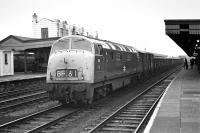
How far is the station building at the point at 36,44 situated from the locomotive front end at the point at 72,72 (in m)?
14.3

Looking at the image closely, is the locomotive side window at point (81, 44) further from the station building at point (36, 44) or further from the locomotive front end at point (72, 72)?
the station building at point (36, 44)

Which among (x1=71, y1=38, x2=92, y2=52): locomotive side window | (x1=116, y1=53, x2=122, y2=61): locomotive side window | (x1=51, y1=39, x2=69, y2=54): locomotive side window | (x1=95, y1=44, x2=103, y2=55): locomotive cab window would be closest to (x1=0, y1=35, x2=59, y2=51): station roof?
(x1=116, y1=53, x2=122, y2=61): locomotive side window

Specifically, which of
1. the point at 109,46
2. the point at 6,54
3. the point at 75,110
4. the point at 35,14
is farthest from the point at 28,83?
the point at 35,14

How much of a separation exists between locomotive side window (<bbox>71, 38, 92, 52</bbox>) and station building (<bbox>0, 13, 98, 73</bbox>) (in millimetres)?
14004

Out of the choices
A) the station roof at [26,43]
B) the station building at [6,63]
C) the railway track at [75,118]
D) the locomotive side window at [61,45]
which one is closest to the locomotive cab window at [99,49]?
the locomotive side window at [61,45]

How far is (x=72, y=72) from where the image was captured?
12078 millimetres

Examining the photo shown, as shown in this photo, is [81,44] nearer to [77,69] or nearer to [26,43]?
[77,69]

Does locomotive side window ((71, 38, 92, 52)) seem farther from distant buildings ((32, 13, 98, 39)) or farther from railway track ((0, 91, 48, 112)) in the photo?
distant buildings ((32, 13, 98, 39))

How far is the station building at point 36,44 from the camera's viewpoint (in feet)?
107

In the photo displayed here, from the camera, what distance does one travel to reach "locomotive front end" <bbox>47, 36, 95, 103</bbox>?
11.9 meters

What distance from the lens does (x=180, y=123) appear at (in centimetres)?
854

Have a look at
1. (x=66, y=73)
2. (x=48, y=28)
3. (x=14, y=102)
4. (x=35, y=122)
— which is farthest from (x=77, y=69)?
(x=48, y=28)

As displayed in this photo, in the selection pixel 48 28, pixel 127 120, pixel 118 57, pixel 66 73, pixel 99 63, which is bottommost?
pixel 127 120

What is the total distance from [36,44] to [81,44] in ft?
70.7
